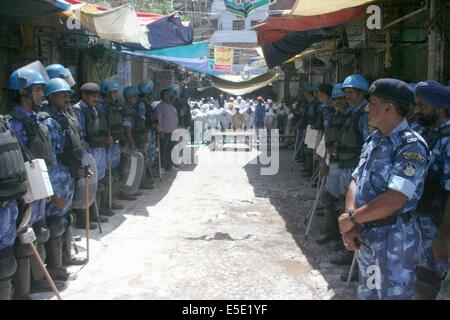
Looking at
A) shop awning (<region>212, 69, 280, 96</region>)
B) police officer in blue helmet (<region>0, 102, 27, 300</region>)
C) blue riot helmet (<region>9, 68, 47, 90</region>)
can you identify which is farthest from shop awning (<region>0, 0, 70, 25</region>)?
shop awning (<region>212, 69, 280, 96</region>)

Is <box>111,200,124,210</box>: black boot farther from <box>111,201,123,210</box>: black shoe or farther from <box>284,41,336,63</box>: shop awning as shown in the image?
<box>284,41,336,63</box>: shop awning

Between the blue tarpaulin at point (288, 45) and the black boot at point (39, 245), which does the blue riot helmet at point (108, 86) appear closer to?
the blue tarpaulin at point (288, 45)

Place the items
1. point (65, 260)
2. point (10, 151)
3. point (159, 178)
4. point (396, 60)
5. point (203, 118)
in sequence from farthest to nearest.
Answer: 1. point (203, 118)
2. point (159, 178)
3. point (396, 60)
4. point (65, 260)
5. point (10, 151)

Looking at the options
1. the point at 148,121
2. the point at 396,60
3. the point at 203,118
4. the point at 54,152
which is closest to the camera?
the point at 54,152

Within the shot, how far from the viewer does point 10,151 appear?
3238 mm

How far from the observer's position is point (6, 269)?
3.38m

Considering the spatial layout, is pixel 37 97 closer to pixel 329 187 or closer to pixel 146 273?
pixel 146 273

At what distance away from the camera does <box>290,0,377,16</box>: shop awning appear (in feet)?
16.3

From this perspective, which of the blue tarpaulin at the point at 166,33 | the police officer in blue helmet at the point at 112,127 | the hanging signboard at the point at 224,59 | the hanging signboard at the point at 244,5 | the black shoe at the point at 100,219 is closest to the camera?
the black shoe at the point at 100,219

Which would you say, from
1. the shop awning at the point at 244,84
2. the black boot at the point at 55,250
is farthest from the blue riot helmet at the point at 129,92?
the shop awning at the point at 244,84

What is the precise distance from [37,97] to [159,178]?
6419 millimetres

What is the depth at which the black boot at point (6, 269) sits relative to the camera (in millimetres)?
3348

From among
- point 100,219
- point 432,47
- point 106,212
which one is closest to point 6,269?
point 100,219
